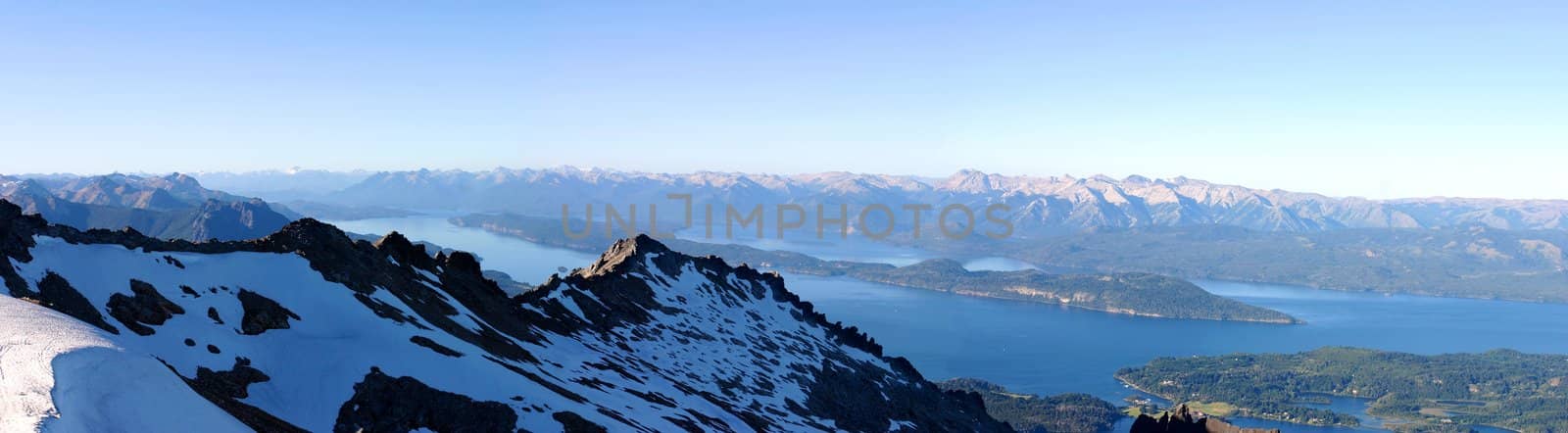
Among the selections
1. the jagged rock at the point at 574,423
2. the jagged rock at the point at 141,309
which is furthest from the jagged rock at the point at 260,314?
the jagged rock at the point at 574,423

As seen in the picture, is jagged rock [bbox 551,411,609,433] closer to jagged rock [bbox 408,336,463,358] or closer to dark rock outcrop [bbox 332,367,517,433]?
dark rock outcrop [bbox 332,367,517,433]

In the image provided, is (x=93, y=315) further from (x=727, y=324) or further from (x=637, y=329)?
(x=727, y=324)

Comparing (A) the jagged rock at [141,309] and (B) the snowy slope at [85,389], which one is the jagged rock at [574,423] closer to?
(A) the jagged rock at [141,309]

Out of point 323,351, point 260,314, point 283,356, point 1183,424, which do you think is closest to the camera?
point 283,356

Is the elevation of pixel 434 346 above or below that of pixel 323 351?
below

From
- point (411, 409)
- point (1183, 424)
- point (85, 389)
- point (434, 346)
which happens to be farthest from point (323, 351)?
point (1183, 424)

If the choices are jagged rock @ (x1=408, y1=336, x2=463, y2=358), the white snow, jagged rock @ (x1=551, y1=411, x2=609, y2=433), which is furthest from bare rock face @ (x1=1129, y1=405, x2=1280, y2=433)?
jagged rock @ (x1=408, y1=336, x2=463, y2=358)

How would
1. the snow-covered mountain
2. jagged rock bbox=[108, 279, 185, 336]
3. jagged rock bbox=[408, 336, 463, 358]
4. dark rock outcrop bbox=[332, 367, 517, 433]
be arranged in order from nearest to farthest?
the snow-covered mountain
dark rock outcrop bbox=[332, 367, 517, 433]
jagged rock bbox=[108, 279, 185, 336]
jagged rock bbox=[408, 336, 463, 358]

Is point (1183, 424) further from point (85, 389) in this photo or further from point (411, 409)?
point (85, 389)
